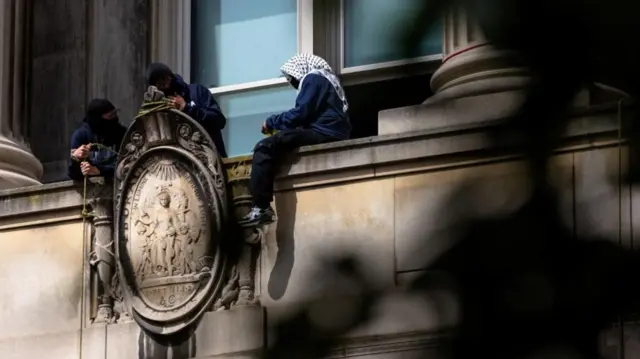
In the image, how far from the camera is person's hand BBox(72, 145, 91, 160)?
14617 mm

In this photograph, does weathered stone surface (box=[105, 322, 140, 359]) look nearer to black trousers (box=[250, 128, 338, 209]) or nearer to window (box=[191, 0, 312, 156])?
black trousers (box=[250, 128, 338, 209])

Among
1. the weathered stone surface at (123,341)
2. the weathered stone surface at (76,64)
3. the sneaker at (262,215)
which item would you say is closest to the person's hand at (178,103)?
the sneaker at (262,215)

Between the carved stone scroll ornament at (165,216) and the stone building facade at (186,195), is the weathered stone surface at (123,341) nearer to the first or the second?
the stone building facade at (186,195)

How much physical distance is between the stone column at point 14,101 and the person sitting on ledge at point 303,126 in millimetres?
3095

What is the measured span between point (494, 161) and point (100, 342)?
9.83 metres

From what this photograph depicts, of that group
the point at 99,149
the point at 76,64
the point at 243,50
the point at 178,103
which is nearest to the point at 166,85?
the point at 178,103

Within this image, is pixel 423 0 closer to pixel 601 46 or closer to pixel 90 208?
pixel 601 46

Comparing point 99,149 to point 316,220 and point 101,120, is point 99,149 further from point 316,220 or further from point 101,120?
point 316,220

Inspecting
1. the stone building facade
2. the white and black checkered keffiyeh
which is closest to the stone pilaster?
the stone building facade

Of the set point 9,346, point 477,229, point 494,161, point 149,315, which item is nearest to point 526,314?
point 477,229

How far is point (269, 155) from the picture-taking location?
45.2 feet

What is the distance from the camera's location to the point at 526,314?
4.55m

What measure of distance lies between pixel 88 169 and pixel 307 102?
2.21 meters

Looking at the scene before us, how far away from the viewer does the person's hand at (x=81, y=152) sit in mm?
14617
